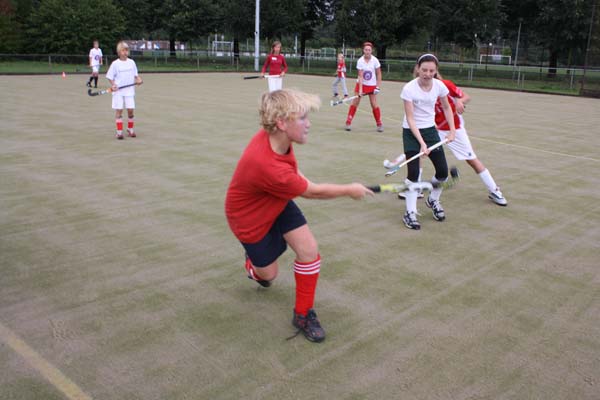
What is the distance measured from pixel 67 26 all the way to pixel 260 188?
154ft

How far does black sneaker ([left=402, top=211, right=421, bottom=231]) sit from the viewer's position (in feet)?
19.9

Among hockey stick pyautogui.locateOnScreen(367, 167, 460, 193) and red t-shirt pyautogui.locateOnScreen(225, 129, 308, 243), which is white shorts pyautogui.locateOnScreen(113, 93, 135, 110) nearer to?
hockey stick pyautogui.locateOnScreen(367, 167, 460, 193)

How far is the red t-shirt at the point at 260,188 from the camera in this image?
3303 millimetres

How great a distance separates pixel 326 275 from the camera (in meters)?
4.75

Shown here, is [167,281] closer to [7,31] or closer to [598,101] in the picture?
[598,101]

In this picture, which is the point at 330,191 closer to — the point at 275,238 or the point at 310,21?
the point at 275,238

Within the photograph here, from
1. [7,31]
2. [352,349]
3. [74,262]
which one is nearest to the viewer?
[352,349]

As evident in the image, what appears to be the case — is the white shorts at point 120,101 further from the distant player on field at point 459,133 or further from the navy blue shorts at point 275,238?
the navy blue shorts at point 275,238

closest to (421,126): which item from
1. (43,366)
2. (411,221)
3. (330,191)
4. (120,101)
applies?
(411,221)

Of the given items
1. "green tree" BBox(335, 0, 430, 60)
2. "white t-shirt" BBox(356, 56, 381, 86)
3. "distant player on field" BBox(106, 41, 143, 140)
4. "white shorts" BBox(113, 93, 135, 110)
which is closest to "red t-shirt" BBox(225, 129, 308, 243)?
"distant player on field" BBox(106, 41, 143, 140)

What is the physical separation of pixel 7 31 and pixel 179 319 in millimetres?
47836

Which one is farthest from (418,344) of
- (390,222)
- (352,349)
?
(390,222)

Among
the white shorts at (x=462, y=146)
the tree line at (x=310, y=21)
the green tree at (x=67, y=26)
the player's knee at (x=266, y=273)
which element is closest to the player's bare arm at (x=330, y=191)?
the player's knee at (x=266, y=273)

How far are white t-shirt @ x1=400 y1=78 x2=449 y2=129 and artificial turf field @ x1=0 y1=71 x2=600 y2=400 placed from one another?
1206 millimetres
